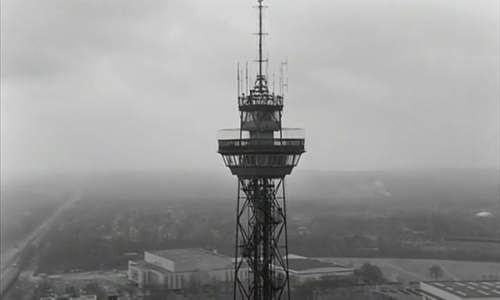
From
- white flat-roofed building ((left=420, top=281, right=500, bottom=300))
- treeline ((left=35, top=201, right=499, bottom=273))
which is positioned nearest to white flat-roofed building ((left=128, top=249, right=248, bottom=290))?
treeline ((left=35, top=201, right=499, bottom=273))

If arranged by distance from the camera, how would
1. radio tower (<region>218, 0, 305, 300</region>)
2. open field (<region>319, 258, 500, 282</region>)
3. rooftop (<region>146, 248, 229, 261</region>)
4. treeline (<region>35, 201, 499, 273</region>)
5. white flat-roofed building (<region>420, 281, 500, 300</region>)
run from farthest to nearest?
treeline (<region>35, 201, 499, 273</region>), rooftop (<region>146, 248, 229, 261</region>), open field (<region>319, 258, 500, 282</region>), white flat-roofed building (<region>420, 281, 500, 300</region>), radio tower (<region>218, 0, 305, 300</region>)

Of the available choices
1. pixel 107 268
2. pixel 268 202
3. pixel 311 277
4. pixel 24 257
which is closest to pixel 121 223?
pixel 107 268

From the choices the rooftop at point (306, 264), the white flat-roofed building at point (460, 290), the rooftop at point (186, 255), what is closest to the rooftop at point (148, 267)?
the rooftop at point (186, 255)

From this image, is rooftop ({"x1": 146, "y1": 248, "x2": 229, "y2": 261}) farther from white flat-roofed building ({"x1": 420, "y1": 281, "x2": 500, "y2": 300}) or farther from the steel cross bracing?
the steel cross bracing

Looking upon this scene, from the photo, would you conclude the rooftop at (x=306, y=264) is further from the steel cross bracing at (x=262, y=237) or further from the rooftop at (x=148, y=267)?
the steel cross bracing at (x=262, y=237)

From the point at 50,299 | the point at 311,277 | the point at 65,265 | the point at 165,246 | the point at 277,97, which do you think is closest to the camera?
the point at 277,97

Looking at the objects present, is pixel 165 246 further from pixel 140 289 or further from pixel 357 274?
pixel 357 274
